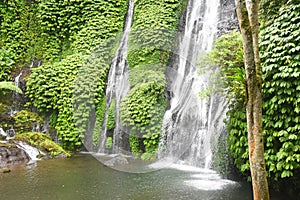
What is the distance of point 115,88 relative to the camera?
40.7ft

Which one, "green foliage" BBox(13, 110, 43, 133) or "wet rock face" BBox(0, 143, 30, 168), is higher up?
"green foliage" BBox(13, 110, 43, 133)

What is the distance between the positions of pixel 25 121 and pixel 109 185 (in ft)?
21.9

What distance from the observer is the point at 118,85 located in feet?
40.8

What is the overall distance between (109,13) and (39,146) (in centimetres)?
668

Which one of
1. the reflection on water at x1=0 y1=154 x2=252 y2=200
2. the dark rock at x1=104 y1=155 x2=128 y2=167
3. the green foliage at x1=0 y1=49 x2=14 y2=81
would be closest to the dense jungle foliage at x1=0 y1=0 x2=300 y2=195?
the green foliage at x1=0 y1=49 x2=14 y2=81

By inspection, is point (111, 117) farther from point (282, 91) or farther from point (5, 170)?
point (282, 91)

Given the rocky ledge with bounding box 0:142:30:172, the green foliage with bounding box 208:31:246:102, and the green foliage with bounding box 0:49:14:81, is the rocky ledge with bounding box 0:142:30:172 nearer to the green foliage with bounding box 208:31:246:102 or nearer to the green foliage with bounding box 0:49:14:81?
the green foliage with bounding box 0:49:14:81

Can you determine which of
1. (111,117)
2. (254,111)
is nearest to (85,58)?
(111,117)

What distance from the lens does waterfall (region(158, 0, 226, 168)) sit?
8.56 meters

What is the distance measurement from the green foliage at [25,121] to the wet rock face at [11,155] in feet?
6.42

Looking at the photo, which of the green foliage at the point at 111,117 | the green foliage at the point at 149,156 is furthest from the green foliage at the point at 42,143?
the green foliage at the point at 149,156

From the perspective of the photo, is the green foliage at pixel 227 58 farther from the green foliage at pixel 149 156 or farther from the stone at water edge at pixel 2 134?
the stone at water edge at pixel 2 134

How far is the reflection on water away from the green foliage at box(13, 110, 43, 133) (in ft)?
11.6

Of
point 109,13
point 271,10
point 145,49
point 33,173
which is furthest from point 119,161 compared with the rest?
point 109,13
